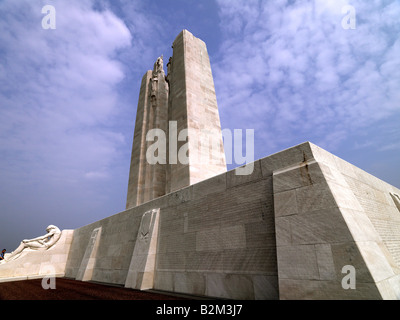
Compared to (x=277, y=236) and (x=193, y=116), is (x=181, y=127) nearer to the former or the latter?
(x=193, y=116)

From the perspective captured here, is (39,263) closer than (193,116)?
No

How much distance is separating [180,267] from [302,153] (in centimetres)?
430

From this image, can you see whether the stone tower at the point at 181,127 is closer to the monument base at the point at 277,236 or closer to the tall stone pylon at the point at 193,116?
the tall stone pylon at the point at 193,116

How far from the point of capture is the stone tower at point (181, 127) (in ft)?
35.6

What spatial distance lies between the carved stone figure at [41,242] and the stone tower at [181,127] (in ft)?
16.7

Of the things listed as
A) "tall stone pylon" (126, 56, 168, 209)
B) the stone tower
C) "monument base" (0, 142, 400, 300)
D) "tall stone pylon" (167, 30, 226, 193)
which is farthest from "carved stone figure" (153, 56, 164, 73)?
"monument base" (0, 142, 400, 300)

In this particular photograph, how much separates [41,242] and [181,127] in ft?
38.9

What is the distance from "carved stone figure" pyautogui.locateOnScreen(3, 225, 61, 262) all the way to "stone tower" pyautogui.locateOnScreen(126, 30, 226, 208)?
509 cm

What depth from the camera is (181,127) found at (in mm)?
11508

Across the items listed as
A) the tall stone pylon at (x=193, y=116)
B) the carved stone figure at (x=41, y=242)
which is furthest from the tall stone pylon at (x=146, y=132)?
the carved stone figure at (x=41, y=242)

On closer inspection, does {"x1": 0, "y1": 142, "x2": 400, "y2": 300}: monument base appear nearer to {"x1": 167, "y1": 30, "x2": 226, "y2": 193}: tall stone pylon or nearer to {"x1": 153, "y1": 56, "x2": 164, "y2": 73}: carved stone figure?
{"x1": 167, "y1": 30, "x2": 226, "y2": 193}: tall stone pylon

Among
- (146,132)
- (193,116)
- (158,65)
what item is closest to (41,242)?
(146,132)

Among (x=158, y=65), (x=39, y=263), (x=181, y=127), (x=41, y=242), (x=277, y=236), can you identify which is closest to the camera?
(x=277, y=236)
